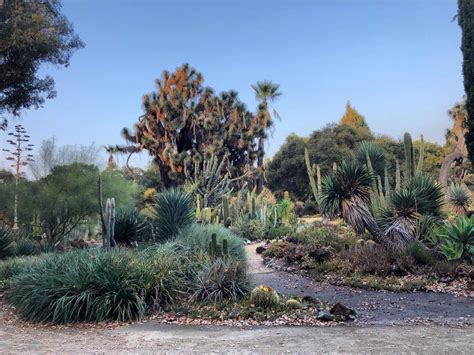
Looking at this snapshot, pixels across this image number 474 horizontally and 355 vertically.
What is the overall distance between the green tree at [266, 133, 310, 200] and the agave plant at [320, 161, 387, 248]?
28043 millimetres

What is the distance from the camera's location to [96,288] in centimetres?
796

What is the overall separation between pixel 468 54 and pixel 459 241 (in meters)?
A: 7.49

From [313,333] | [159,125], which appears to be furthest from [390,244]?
[159,125]

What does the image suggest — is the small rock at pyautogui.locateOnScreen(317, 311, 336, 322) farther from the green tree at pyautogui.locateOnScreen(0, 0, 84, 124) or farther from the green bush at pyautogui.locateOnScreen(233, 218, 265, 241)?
the green bush at pyautogui.locateOnScreen(233, 218, 265, 241)

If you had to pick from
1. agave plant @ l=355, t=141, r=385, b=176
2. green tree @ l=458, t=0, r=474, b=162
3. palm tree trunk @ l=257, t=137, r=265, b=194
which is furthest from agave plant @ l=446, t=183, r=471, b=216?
palm tree trunk @ l=257, t=137, r=265, b=194

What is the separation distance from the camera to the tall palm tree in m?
36.2

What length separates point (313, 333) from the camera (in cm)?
646

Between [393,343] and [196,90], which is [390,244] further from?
[196,90]

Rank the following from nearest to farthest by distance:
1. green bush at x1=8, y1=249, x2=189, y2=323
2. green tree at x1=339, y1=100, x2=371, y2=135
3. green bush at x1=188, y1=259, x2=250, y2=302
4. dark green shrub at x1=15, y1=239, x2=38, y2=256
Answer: green bush at x1=8, y1=249, x2=189, y2=323 → green bush at x1=188, y1=259, x2=250, y2=302 → dark green shrub at x1=15, y1=239, x2=38, y2=256 → green tree at x1=339, y1=100, x2=371, y2=135

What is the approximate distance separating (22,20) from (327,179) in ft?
32.8

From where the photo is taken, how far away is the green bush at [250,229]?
21.0m

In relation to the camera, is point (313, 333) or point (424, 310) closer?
point (313, 333)

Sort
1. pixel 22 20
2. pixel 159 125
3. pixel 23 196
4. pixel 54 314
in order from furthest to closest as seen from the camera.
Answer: pixel 159 125, pixel 23 196, pixel 22 20, pixel 54 314

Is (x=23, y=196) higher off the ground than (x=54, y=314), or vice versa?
(x=23, y=196)
